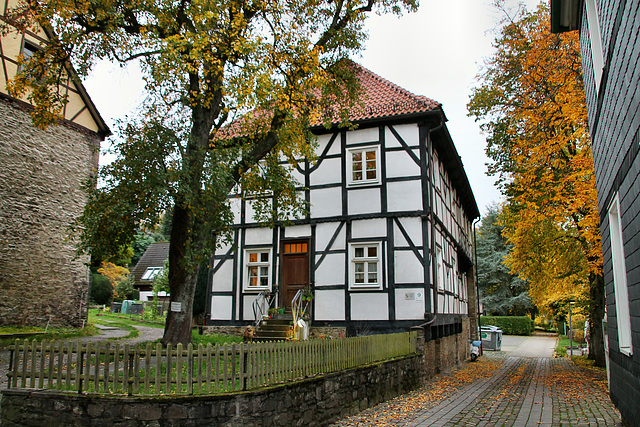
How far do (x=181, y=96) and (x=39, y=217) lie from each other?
9.65 m

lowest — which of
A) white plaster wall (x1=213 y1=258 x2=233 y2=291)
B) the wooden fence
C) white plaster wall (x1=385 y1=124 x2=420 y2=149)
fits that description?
the wooden fence

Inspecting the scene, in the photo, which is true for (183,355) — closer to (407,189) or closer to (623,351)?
(623,351)

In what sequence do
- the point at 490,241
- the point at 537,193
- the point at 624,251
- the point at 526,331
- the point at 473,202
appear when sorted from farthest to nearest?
the point at 490,241, the point at 526,331, the point at 473,202, the point at 537,193, the point at 624,251

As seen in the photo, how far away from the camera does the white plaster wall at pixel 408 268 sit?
47.6ft

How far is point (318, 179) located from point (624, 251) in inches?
417

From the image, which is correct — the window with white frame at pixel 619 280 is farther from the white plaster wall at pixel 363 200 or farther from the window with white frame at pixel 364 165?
the window with white frame at pixel 364 165

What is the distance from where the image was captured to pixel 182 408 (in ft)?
20.7

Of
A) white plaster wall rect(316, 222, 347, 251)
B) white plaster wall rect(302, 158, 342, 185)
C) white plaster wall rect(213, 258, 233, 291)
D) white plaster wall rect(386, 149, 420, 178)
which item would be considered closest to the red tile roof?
white plaster wall rect(386, 149, 420, 178)

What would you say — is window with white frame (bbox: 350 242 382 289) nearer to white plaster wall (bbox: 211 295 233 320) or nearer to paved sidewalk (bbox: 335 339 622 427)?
paved sidewalk (bbox: 335 339 622 427)

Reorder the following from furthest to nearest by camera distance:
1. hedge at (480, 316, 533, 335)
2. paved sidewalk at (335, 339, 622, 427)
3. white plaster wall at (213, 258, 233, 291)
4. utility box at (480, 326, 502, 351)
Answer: hedge at (480, 316, 533, 335), utility box at (480, 326, 502, 351), white plaster wall at (213, 258, 233, 291), paved sidewalk at (335, 339, 622, 427)

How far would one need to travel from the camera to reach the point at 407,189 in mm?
15078

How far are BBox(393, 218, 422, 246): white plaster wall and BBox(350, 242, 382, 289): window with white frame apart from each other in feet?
2.09

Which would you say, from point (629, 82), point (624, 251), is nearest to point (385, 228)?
point (624, 251)

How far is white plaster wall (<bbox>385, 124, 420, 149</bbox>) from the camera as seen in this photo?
15.3 meters
